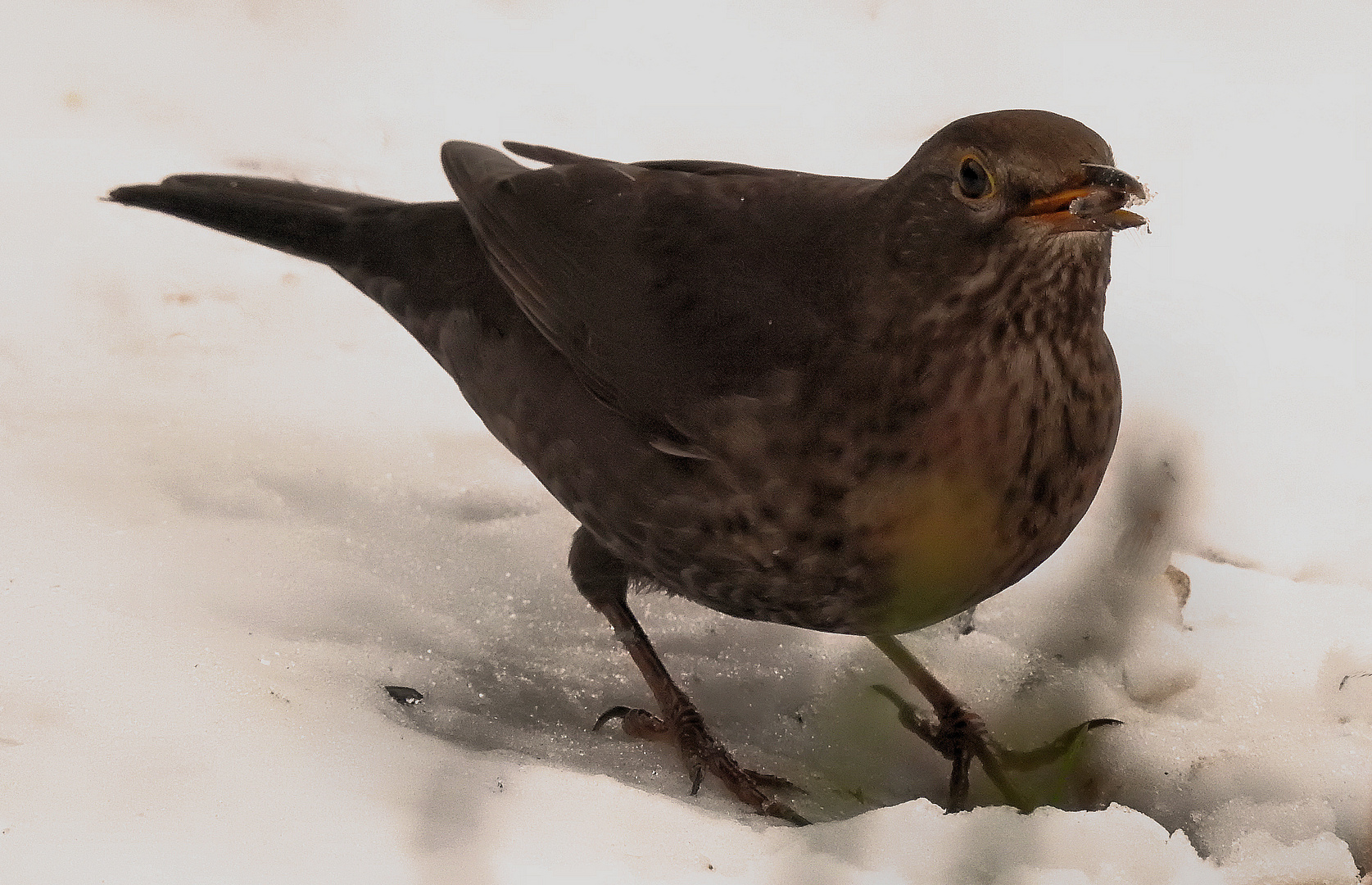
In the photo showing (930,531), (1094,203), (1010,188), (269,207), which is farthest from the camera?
(269,207)

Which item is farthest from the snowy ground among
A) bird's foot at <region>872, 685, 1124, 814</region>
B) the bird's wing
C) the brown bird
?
the bird's wing

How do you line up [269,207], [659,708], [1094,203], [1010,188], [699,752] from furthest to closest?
[269,207] < [659,708] < [699,752] < [1010,188] < [1094,203]

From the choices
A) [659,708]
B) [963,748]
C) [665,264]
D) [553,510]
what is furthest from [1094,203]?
[553,510]

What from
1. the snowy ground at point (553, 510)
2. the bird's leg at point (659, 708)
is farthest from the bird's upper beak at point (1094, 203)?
the bird's leg at point (659, 708)

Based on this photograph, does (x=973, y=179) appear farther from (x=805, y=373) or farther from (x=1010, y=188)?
(x=805, y=373)

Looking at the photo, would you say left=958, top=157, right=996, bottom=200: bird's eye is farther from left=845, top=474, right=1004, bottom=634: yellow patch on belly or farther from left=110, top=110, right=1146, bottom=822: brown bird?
left=845, top=474, right=1004, bottom=634: yellow patch on belly

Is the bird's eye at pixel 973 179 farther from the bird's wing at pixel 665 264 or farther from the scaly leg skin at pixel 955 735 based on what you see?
the scaly leg skin at pixel 955 735
